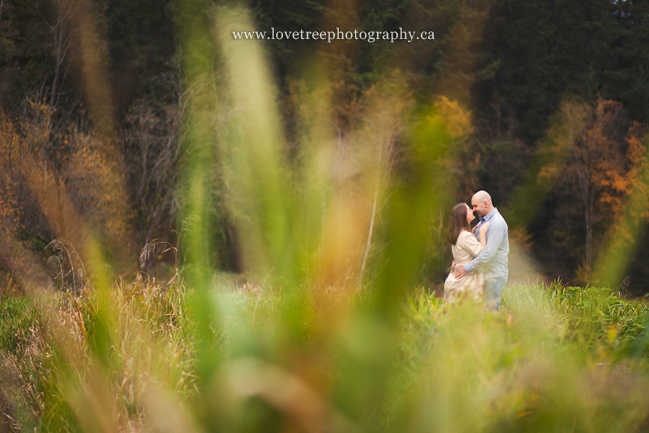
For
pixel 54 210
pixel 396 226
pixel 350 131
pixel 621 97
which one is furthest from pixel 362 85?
pixel 396 226

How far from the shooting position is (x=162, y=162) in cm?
1697

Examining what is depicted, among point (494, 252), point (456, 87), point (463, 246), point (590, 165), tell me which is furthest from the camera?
point (456, 87)

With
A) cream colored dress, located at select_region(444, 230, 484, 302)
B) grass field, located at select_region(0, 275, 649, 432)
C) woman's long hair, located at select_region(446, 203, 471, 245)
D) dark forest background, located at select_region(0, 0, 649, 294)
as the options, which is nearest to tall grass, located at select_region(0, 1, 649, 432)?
grass field, located at select_region(0, 275, 649, 432)

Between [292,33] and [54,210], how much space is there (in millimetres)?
14254

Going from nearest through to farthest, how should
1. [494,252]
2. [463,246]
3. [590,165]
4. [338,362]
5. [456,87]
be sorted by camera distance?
[338,362] → [494,252] → [463,246] → [590,165] → [456,87]

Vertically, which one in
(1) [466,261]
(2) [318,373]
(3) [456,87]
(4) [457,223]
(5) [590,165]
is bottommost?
(2) [318,373]

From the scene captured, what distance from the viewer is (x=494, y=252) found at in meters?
4.55

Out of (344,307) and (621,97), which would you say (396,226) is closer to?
(344,307)

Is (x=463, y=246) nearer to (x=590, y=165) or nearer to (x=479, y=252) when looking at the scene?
(x=479, y=252)

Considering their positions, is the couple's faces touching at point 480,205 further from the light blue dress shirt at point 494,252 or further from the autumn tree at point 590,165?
the autumn tree at point 590,165

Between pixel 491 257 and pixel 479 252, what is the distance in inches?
4.2

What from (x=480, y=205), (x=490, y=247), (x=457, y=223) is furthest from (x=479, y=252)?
(x=480, y=205)

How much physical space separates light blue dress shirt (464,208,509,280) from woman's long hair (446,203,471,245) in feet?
0.72

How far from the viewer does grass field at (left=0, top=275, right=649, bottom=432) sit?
259 cm
